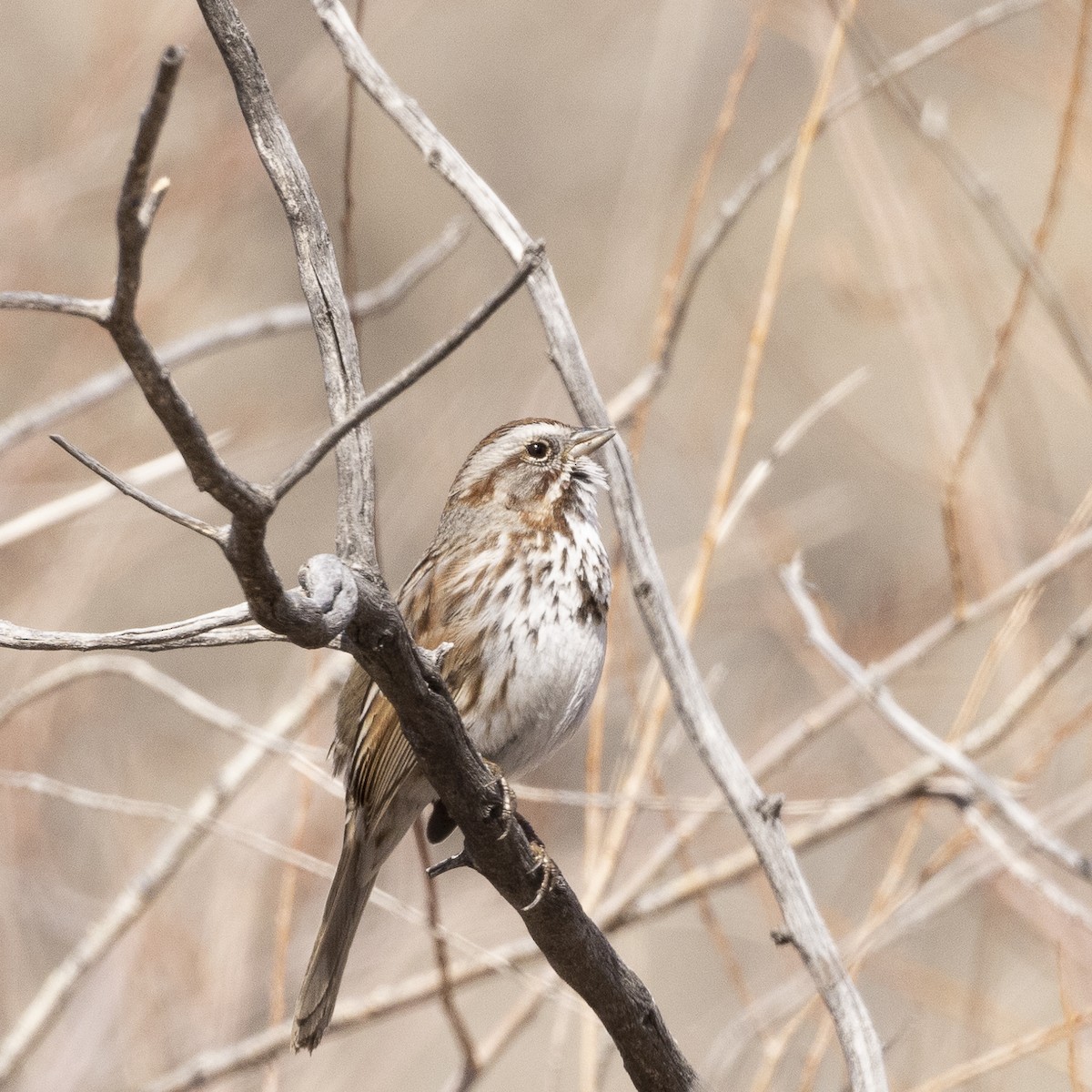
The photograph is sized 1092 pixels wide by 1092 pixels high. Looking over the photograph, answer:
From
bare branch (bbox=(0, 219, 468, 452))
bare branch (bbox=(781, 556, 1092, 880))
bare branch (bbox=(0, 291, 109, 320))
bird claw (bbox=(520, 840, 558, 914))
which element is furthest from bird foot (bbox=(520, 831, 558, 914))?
bare branch (bbox=(0, 219, 468, 452))

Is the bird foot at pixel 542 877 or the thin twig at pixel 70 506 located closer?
the bird foot at pixel 542 877

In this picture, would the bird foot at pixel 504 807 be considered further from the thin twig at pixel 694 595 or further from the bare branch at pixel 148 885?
the bare branch at pixel 148 885

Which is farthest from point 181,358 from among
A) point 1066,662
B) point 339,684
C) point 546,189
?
point 546,189

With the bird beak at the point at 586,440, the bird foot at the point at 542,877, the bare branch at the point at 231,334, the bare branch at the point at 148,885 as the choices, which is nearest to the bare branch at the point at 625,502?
the bird beak at the point at 586,440

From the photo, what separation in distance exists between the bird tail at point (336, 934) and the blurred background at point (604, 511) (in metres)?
0.12

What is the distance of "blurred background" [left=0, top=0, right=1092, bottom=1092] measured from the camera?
3689 millimetres

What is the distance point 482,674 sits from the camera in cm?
288

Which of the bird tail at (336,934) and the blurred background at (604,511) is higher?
the blurred background at (604,511)

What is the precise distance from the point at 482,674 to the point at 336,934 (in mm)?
598

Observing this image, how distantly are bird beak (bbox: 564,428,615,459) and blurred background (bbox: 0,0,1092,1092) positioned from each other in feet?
0.87

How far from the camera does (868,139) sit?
395cm

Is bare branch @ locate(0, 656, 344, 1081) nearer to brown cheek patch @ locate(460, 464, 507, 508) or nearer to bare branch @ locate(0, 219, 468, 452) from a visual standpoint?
brown cheek patch @ locate(460, 464, 507, 508)

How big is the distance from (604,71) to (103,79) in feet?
19.0

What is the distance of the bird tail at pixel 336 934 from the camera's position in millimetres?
2779
